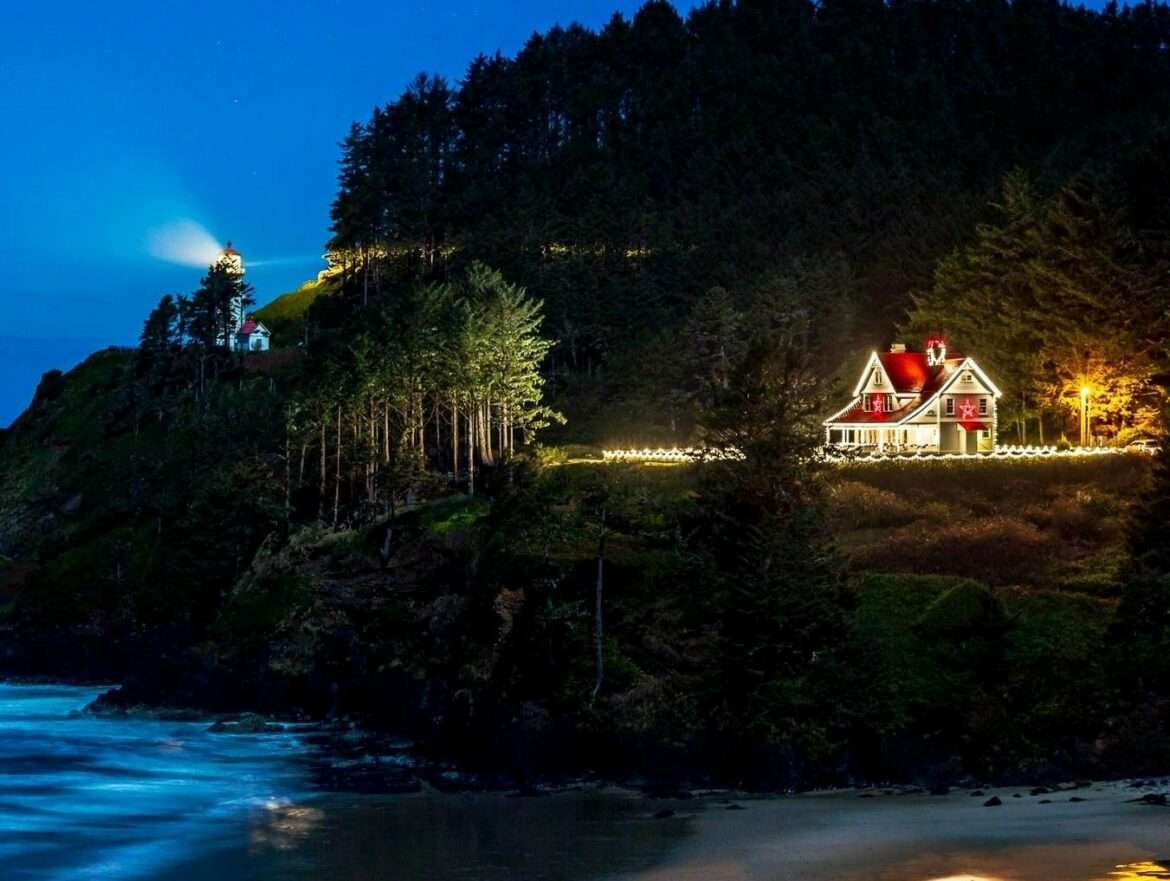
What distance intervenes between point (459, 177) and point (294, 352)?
37.9 m

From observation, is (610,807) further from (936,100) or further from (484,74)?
(484,74)

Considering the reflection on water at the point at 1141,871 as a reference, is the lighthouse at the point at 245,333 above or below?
above

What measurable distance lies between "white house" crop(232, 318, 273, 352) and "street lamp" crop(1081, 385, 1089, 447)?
95736 mm

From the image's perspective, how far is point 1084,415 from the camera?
239 feet

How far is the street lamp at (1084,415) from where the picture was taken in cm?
7212

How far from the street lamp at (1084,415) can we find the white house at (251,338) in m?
95.7

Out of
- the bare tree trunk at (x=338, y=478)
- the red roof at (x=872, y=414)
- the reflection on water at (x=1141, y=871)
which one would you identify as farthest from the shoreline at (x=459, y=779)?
the red roof at (x=872, y=414)

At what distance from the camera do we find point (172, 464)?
378ft

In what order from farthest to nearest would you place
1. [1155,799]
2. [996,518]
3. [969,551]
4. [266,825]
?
[996,518], [969,551], [266,825], [1155,799]

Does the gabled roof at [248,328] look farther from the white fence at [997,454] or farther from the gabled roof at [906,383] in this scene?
the white fence at [997,454]

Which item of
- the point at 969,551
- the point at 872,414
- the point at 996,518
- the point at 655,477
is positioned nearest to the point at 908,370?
the point at 872,414

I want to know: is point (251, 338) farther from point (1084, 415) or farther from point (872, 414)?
point (1084, 415)

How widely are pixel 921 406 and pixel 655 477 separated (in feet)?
58.1

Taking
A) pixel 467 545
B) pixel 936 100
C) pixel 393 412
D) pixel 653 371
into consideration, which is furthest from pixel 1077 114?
pixel 467 545
